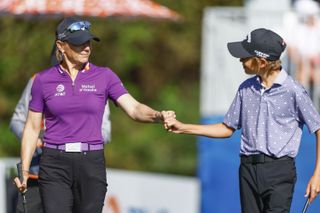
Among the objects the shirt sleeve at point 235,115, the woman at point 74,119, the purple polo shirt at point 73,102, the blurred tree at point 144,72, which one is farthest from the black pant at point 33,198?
the blurred tree at point 144,72

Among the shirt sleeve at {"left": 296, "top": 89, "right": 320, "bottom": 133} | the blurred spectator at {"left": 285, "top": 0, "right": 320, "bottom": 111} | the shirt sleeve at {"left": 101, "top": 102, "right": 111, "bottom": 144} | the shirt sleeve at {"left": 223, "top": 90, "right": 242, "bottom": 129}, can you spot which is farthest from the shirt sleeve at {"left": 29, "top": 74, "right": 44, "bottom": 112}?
the blurred spectator at {"left": 285, "top": 0, "right": 320, "bottom": 111}

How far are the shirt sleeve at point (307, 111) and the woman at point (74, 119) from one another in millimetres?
943

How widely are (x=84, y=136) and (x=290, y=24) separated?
522 cm

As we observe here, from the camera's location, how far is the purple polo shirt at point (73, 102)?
24.5 ft

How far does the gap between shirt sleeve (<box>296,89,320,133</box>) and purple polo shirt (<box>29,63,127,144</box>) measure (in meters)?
1.28

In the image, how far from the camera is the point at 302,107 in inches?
288

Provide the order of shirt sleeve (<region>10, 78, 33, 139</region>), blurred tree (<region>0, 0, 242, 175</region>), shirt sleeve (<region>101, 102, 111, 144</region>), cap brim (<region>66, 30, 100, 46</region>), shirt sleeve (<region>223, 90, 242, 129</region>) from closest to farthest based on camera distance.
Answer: cap brim (<region>66, 30, 100, 46</region>) < shirt sleeve (<region>223, 90, 242, 129</region>) < shirt sleeve (<region>101, 102, 111, 144</region>) < shirt sleeve (<region>10, 78, 33, 139</region>) < blurred tree (<region>0, 0, 242, 175</region>)

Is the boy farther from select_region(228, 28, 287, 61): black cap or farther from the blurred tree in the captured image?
the blurred tree

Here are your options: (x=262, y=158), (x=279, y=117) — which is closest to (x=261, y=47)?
(x=279, y=117)

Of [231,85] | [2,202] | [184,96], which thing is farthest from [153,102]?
[2,202]

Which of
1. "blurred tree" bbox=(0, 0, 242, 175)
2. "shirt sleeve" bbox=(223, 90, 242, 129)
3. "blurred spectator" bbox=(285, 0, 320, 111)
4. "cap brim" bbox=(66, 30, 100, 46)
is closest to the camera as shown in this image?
"cap brim" bbox=(66, 30, 100, 46)

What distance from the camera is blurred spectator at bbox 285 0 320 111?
12.1 m

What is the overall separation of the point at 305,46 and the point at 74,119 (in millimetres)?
5357

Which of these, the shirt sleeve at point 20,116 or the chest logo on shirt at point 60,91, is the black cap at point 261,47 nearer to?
the chest logo on shirt at point 60,91
